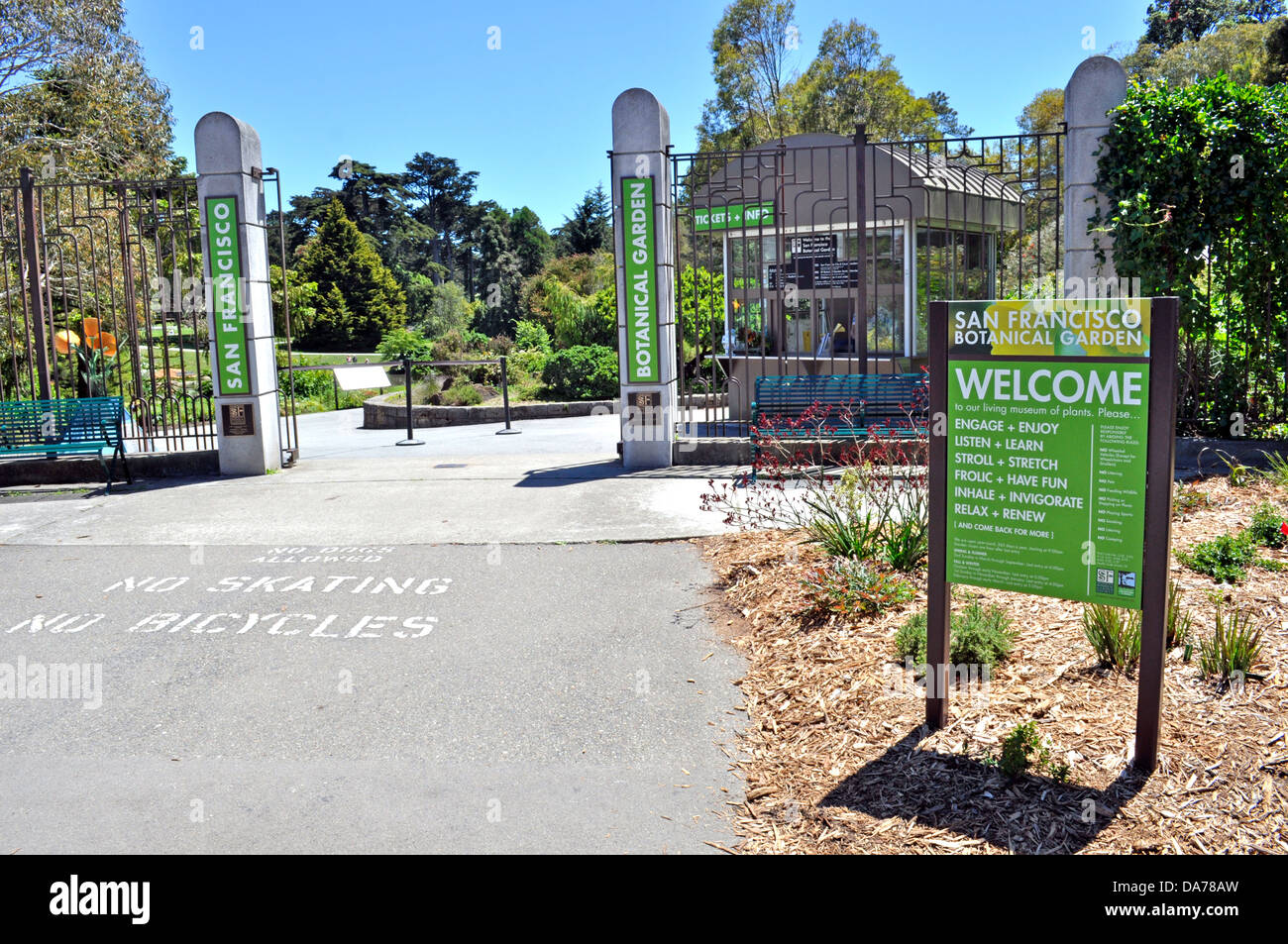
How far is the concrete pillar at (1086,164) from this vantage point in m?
10.3

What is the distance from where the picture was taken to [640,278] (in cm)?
1142

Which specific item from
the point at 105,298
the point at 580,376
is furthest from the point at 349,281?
the point at 580,376

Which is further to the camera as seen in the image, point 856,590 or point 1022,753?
point 856,590

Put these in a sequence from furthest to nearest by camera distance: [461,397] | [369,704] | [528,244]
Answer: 1. [528,244]
2. [461,397]
3. [369,704]

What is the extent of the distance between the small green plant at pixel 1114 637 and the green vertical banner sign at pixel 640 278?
7.26 meters

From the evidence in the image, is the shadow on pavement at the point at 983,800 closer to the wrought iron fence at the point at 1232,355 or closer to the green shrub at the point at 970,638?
the green shrub at the point at 970,638

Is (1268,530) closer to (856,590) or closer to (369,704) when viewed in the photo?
(856,590)

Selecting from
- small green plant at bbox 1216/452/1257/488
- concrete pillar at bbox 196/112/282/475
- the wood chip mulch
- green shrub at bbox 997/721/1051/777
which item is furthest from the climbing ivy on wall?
concrete pillar at bbox 196/112/282/475

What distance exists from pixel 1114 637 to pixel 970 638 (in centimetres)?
61

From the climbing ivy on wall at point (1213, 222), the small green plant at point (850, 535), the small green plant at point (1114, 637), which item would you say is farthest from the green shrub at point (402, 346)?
the small green plant at point (1114, 637)

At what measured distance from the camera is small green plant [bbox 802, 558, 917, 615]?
19.1 ft
